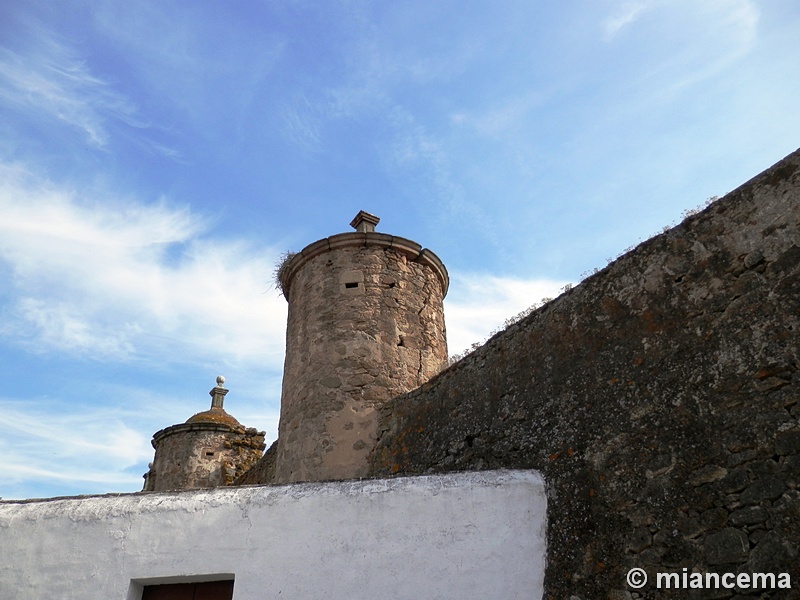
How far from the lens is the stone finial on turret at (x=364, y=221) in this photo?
932 centimetres

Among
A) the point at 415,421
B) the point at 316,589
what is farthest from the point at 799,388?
the point at 415,421

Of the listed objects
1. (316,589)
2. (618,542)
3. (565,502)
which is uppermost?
(565,502)

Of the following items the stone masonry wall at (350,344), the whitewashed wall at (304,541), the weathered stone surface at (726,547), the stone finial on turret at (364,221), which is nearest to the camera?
the weathered stone surface at (726,547)

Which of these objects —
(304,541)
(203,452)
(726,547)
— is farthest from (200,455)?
(726,547)

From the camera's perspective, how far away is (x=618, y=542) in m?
4.32

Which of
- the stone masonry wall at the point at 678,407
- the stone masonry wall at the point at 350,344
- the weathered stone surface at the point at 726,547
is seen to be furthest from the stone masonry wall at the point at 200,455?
the weathered stone surface at the point at 726,547

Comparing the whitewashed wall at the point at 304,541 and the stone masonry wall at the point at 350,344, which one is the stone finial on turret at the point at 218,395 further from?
the whitewashed wall at the point at 304,541

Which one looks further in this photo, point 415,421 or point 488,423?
point 415,421

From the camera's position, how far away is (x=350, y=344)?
8.09m

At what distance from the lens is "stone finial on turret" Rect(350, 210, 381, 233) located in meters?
9.32

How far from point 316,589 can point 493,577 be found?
1253 mm

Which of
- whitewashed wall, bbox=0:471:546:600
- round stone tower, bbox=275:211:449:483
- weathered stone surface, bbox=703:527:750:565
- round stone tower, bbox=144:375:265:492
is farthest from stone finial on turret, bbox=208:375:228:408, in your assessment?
weathered stone surface, bbox=703:527:750:565

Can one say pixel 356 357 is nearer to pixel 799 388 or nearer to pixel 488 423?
pixel 488 423

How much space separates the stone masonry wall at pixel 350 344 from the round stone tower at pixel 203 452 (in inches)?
271
